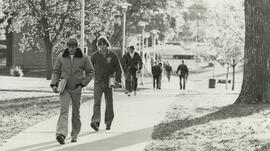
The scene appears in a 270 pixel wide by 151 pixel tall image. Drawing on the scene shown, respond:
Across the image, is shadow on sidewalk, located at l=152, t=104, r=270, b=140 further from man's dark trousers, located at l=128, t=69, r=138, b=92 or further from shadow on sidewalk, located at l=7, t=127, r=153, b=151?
man's dark trousers, located at l=128, t=69, r=138, b=92

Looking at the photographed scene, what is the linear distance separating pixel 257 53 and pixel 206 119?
4078 millimetres

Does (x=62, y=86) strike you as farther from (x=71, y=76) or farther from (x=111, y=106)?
(x=111, y=106)

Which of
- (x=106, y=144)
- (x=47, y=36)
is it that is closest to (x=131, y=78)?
(x=106, y=144)

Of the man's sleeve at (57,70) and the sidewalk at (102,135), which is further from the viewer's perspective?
the man's sleeve at (57,70)

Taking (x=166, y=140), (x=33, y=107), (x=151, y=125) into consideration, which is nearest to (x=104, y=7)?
(x=33, y=107)

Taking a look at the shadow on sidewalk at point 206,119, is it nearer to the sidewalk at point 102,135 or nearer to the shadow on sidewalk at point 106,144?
the sidewalk at point 102,135

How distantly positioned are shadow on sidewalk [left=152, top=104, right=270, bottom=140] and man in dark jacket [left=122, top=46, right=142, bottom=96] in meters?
5.19

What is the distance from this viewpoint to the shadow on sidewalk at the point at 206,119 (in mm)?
11678

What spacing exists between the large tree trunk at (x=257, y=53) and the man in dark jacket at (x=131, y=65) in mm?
5002

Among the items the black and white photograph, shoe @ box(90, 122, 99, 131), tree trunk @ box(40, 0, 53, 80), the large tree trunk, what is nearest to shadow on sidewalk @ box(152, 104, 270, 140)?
the black and white photograph

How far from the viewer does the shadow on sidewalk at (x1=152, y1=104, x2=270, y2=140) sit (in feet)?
38.3

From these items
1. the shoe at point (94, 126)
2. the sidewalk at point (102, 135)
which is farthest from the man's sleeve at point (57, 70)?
the shoe at point (94, 126)

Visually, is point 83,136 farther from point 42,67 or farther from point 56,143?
point 42,67

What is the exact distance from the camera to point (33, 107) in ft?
56.3
